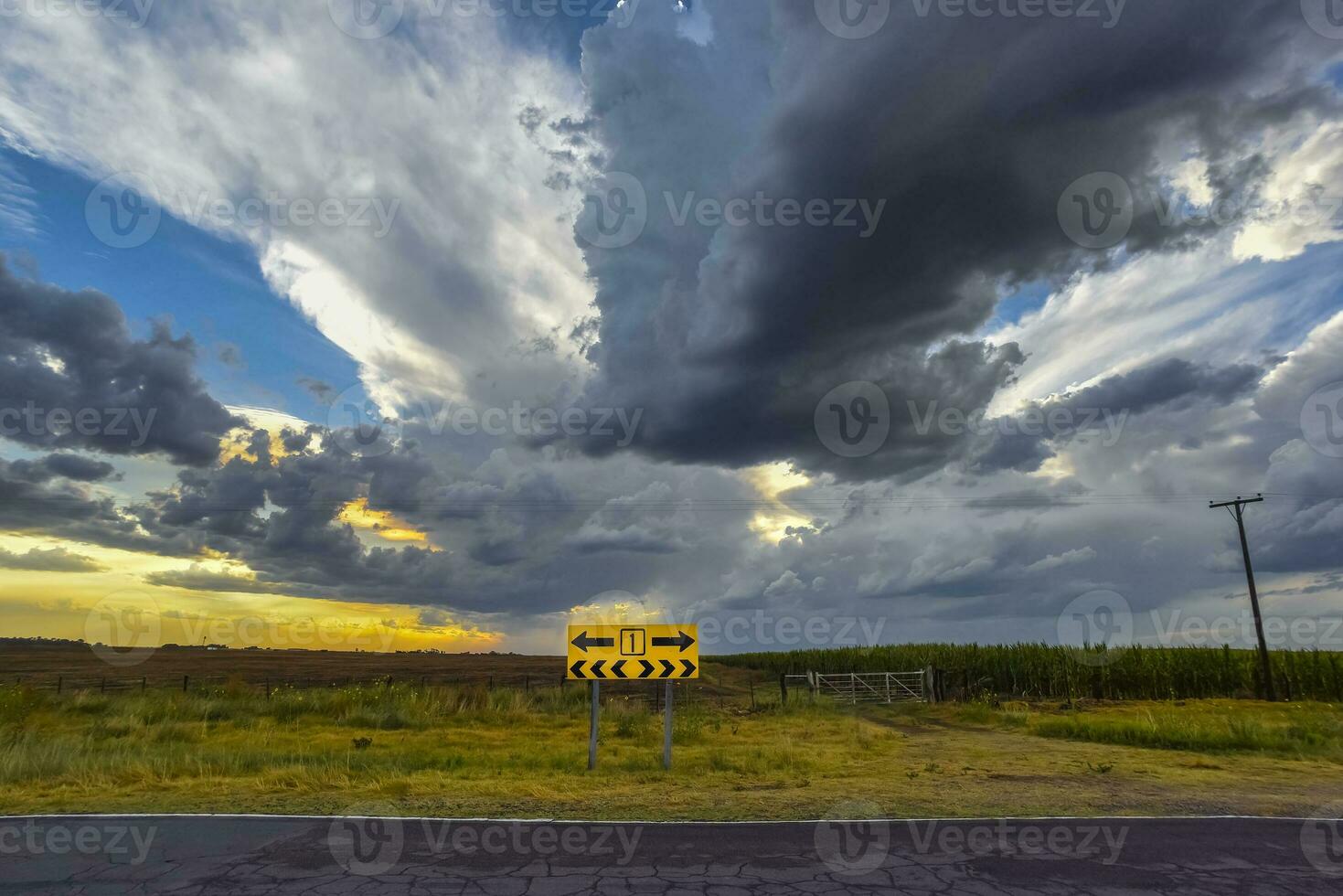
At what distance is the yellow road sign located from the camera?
49.0ft

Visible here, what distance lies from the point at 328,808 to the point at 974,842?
8.27m

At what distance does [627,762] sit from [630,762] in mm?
73

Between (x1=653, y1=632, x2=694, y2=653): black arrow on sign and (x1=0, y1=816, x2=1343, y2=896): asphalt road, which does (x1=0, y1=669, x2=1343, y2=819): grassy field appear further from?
(x1=653, y1=632, x2=694, y2=653): black arrow on sign

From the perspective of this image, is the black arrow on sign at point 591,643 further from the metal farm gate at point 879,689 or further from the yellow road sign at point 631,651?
the metal farm gate at point 879,689

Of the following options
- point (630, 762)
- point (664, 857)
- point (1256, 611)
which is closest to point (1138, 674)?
point (1256, 611)

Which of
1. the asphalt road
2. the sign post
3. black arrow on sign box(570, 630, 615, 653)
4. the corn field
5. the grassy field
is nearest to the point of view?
the asphalt road

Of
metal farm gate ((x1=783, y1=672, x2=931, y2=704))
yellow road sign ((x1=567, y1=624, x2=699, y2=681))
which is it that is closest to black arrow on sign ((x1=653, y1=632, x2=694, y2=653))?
yellow road sign ((x1=567, y1=624, x2=699, y2=681))

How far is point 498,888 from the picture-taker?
6.62m

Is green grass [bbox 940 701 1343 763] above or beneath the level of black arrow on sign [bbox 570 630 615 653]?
beneath

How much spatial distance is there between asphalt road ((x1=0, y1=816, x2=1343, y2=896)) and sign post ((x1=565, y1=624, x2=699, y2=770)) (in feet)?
18.3

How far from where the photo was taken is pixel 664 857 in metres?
7.71

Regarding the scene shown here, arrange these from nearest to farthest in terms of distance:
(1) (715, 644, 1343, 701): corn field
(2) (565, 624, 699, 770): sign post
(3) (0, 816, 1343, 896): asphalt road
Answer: (3) (0, 816, 1343, 896): asphalt road
(2) (565, 624, 699, 770): sign post
(1) (715, 644, 1343, 701): corn field

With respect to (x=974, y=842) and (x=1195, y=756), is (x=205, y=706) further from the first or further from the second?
(x=1195, y=756)

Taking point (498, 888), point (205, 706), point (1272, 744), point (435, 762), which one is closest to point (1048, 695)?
point (1272, 744)
